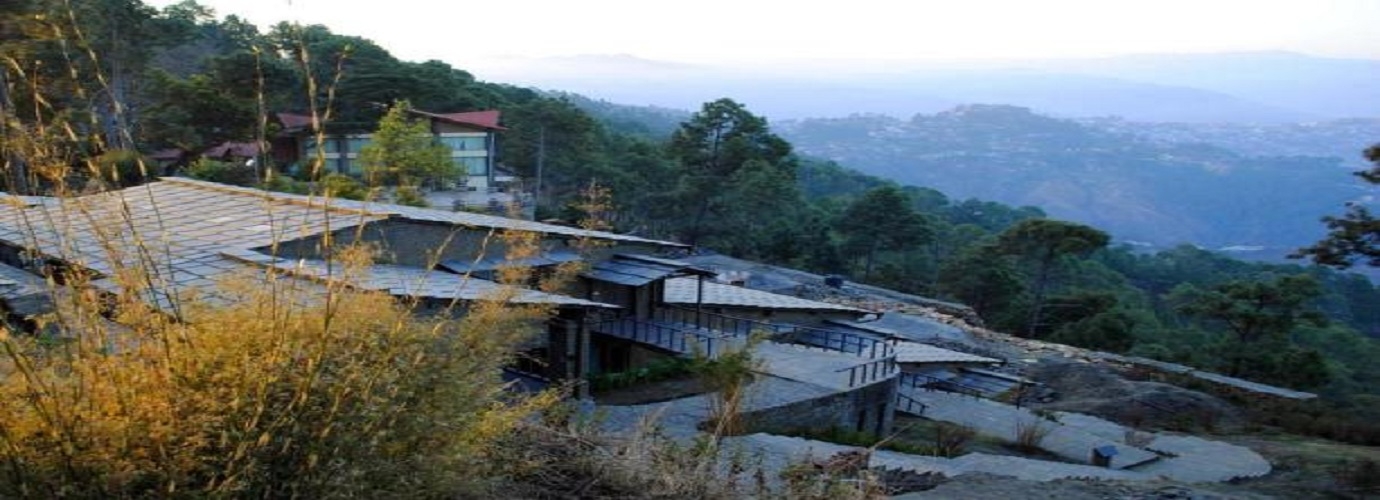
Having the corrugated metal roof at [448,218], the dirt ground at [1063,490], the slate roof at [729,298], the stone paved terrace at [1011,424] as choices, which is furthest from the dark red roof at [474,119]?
the dirt ground at [1063,490]

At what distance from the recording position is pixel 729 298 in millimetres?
19969

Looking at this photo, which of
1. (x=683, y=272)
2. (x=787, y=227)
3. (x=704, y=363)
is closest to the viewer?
(x=704, y=363)

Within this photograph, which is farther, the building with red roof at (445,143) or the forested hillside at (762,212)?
the building with red roof at (445,143)

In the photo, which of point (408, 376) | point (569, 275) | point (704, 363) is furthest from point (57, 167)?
point (569, 275)

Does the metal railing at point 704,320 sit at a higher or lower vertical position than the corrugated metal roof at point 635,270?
lower

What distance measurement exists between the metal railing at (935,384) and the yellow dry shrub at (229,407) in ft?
53.8

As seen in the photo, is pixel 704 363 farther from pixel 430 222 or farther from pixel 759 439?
pixel 430 222

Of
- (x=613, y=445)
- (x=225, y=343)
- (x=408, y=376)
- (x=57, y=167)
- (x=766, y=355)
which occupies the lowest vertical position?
(x=766, y=355)

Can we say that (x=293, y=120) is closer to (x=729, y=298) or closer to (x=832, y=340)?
(x=729, y=298)

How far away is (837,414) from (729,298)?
660 cm

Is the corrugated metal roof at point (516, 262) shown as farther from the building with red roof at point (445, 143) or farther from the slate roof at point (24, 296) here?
the building with red roof at point (445, 143)

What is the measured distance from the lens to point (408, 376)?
10.5 ft

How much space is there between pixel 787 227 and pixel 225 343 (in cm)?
4061

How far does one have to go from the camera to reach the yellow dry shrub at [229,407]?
8.02 feet
